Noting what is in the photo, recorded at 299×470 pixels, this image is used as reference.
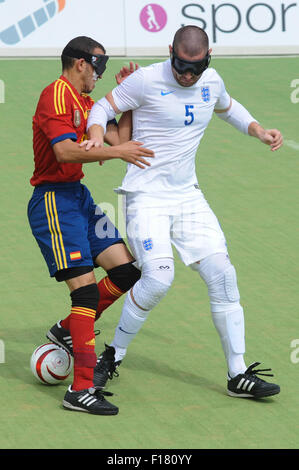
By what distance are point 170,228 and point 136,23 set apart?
9161 mm

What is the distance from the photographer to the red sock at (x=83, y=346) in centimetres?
644

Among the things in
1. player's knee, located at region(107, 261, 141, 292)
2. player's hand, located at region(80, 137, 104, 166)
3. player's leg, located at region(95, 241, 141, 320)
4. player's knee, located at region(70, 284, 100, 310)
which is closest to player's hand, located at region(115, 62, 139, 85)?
player's hand, located at region(80, 137, 104, 166)

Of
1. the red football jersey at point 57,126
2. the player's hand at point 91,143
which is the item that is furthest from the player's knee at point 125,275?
the player's hand at point 91,143

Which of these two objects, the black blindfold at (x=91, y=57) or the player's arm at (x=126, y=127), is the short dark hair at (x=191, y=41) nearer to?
the black blindfold at (x=91, y=57)

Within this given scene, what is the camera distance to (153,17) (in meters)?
15.5

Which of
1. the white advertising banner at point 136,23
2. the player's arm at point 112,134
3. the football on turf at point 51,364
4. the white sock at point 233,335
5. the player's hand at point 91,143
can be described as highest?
the player's hand at point 91,143

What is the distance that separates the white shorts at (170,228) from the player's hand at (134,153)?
48 cm

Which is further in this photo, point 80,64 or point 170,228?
point 170,228

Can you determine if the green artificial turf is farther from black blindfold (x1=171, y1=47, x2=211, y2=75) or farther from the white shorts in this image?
black blindfold (x1=171, y1=47, x2=211, y2=75)

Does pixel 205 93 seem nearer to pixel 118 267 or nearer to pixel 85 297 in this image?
pixel 118 267

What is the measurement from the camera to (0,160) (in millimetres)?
12242

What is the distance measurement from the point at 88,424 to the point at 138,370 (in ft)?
3.42

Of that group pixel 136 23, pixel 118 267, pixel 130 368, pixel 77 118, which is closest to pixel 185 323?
pixel 130 368
